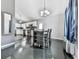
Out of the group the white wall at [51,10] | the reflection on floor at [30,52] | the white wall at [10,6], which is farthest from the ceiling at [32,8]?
the reflection on floor at [30,52]

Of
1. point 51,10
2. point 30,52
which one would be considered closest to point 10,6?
point 51,10

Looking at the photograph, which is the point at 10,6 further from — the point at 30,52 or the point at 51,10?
the point at 30,52

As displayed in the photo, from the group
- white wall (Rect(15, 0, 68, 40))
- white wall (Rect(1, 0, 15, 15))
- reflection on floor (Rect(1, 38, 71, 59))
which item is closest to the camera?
white wall (Rect(1, 0, 15, 15))

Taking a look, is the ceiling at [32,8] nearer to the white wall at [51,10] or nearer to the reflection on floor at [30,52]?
the white wall at [51,10]

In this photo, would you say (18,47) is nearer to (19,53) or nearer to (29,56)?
(19,53)

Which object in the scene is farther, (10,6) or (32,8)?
(32,8)

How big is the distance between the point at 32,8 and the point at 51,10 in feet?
1.81

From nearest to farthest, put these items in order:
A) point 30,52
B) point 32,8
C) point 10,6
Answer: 1. point 10,6
2. point 30,52
3. point 32,8

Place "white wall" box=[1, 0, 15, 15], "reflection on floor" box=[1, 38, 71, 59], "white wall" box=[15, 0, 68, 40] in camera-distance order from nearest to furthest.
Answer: "white wall" box=[1, 0, 15, 15] → "reflection on floor" box=[1, 38, 71, 59] → "white wall" box=[15, 0, 68, 40]

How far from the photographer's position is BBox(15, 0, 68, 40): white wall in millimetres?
2693

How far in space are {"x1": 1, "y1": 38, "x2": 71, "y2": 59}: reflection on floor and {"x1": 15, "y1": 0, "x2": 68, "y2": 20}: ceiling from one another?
71 centimetres

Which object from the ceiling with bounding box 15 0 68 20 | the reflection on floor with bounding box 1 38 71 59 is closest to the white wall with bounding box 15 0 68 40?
the ceiling with bounding box 15 0 68 20

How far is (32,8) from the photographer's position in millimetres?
2918

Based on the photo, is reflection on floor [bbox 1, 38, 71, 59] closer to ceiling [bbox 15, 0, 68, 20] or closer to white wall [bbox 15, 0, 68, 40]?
white wall [bbox 15, 0, 68, 40]
